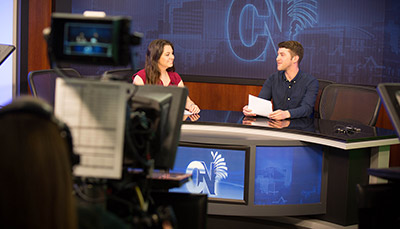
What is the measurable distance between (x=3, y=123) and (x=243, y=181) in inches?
96.9

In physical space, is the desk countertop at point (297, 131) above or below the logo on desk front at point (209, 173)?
above

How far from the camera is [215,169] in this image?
12.0 ft

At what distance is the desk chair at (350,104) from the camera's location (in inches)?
167

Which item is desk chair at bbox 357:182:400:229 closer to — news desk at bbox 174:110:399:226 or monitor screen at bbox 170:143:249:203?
news desk at bbox 174:110:399:226

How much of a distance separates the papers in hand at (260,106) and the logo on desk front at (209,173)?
0.65 metres

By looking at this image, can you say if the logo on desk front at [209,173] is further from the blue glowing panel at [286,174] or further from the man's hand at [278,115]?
the man's hand at [278,115]

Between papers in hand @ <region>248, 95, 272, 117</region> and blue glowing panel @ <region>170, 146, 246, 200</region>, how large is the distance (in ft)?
2.05

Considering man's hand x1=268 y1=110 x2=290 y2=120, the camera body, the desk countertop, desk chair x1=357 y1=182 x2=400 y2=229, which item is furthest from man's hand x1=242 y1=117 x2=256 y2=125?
the camera body

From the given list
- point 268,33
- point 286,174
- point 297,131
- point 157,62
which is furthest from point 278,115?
point 268,33

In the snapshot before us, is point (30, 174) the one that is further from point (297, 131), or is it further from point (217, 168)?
point (297, 131)

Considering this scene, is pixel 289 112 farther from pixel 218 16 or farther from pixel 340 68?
pixel 218 16

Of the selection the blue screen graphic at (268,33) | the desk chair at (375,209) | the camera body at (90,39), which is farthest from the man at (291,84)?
the camera body at (90,39)

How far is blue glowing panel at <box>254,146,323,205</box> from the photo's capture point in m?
3.58

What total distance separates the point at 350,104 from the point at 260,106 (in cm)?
79
